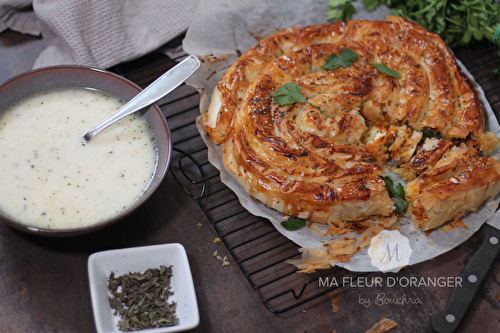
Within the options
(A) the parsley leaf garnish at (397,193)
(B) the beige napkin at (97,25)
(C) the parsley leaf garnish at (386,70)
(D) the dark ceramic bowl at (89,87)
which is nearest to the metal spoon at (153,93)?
(D) the dark ceramic bowl at (89,87)

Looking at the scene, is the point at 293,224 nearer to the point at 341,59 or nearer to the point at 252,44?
the point at 341,59

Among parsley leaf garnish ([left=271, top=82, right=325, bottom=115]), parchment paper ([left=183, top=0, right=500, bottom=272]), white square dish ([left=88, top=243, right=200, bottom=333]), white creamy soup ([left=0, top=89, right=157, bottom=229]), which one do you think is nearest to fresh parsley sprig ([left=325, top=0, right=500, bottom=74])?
parchment paper ([left=183, top=0, right=500, bottom=272])

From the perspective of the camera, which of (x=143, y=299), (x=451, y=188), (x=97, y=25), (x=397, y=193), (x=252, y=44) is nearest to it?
(x=143, y=299)

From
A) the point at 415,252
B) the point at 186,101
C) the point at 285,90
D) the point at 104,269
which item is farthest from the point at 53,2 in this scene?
the point at 415,252

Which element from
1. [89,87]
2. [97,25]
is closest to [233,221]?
[89,87]

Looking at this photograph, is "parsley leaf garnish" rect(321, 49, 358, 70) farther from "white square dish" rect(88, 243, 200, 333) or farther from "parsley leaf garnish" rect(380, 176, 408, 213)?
"white square dish" rect(88, 243, 200, 333)

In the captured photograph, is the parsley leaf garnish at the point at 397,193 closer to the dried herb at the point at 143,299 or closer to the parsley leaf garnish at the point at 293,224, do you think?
the parsley leaf garnish at the point at 293,224

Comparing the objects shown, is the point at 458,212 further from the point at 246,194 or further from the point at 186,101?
the point at 186,101
